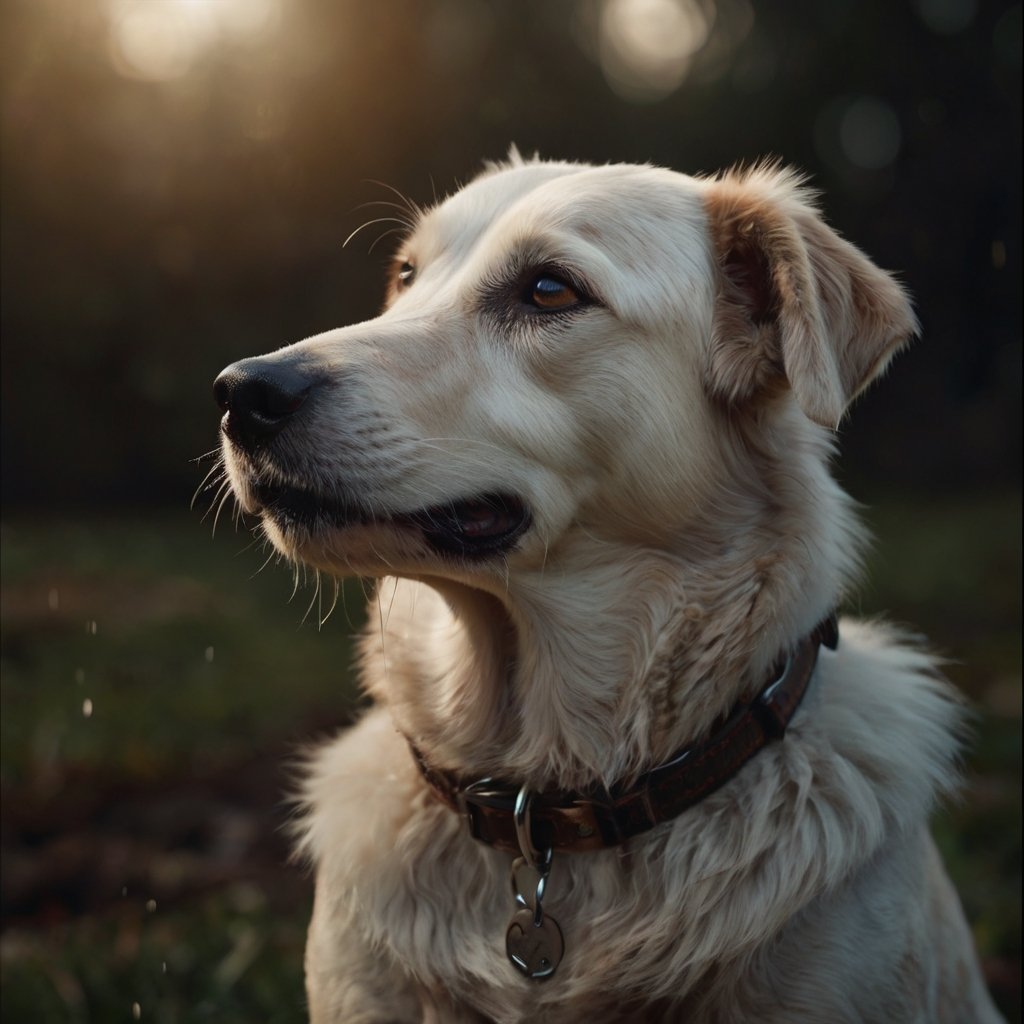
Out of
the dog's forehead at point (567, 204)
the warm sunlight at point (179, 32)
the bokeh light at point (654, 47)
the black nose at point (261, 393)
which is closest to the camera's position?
the black nose at point (261, 393)

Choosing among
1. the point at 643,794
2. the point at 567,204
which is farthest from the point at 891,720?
the point at 567,204

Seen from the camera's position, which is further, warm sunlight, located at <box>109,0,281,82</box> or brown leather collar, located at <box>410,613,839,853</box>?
warm sunlight, located at <box>109,0,281,82</box>

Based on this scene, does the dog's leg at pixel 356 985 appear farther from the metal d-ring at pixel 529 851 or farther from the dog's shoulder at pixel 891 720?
the dog's shoulder at pixel 891 720

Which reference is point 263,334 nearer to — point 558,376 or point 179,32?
point 179,32

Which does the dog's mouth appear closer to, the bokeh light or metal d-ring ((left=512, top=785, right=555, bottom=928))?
metal d-ring ((left=512, top=785, right=555, bottom=928))

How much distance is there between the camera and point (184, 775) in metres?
5.25

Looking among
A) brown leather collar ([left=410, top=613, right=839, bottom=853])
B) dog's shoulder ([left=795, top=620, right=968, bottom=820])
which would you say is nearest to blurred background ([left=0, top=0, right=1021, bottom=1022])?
dog's shoulder ([left=795, top=620, right=968, bottom=820])

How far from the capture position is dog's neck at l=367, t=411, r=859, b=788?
2.43 meters

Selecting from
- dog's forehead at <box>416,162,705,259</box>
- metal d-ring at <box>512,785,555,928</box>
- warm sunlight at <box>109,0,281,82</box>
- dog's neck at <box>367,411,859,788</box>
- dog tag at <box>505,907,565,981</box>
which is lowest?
dog tag at <box>505,907,565,981</box>

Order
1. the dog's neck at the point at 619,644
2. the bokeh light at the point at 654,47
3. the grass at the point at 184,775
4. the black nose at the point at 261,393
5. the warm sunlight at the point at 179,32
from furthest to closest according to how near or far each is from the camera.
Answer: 1. the bokeh light at the point at 654,47
2. the warm sunlight at the point at 179,32
3. the grass at the point at 184,775
4. the dog's neck at the point at 619,644
5. the black nose at the point at 261,393

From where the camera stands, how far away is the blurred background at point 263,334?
4266mm

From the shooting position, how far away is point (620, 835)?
7.72 ft

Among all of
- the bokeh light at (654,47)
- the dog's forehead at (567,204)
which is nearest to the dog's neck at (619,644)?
the dog's forehead at (567,204)

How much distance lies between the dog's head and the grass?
695 mm
